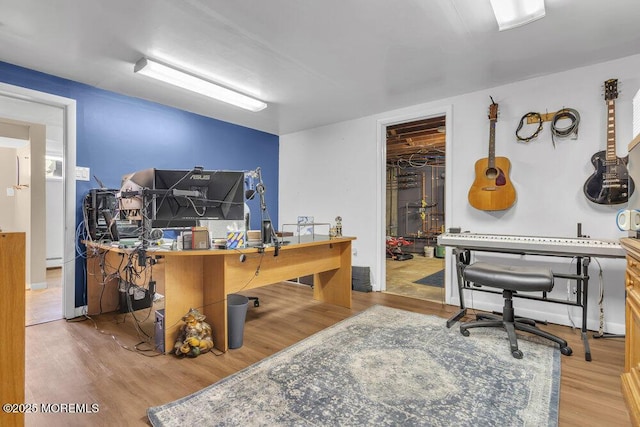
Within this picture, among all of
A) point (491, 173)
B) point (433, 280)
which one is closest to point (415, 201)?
point (433, 280)

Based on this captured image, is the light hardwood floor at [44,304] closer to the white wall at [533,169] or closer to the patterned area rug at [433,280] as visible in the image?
the white wall at [533,169]

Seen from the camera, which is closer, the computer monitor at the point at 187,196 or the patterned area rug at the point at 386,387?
the patterned area rug at the point at 386,387

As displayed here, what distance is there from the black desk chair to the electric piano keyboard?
170 millimetres

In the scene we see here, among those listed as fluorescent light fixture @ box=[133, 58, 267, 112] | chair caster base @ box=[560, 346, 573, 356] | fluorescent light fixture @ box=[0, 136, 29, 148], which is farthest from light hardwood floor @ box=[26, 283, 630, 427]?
fluorescent light fixture @ box=[0, 136, 29, 148]

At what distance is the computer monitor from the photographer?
2.14 m

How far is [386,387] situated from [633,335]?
4.44 ft

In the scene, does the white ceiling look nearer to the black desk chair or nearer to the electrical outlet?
the electrical outlet

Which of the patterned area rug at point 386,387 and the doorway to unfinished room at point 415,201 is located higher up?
the doorway to unfinished room at point 415,201

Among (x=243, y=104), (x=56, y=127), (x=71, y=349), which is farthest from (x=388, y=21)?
(x=56, y=127)

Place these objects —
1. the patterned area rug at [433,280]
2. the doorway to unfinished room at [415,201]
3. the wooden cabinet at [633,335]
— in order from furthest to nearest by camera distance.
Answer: the doorway to unfinished room at [415,201]
the patterned area rug at [433,280]
the wooden cabinet at [633,335]

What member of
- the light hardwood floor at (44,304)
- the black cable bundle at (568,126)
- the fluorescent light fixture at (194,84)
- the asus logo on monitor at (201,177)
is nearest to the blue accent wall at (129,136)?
the light hardwood floor at (44,304)

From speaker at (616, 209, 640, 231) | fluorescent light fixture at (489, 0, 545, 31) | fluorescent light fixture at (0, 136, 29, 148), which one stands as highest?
fluorescent light fixture at (489, 0, 545, 31)

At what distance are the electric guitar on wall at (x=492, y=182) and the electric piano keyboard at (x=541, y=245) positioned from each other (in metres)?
0.53

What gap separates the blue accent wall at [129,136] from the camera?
10.1ft
